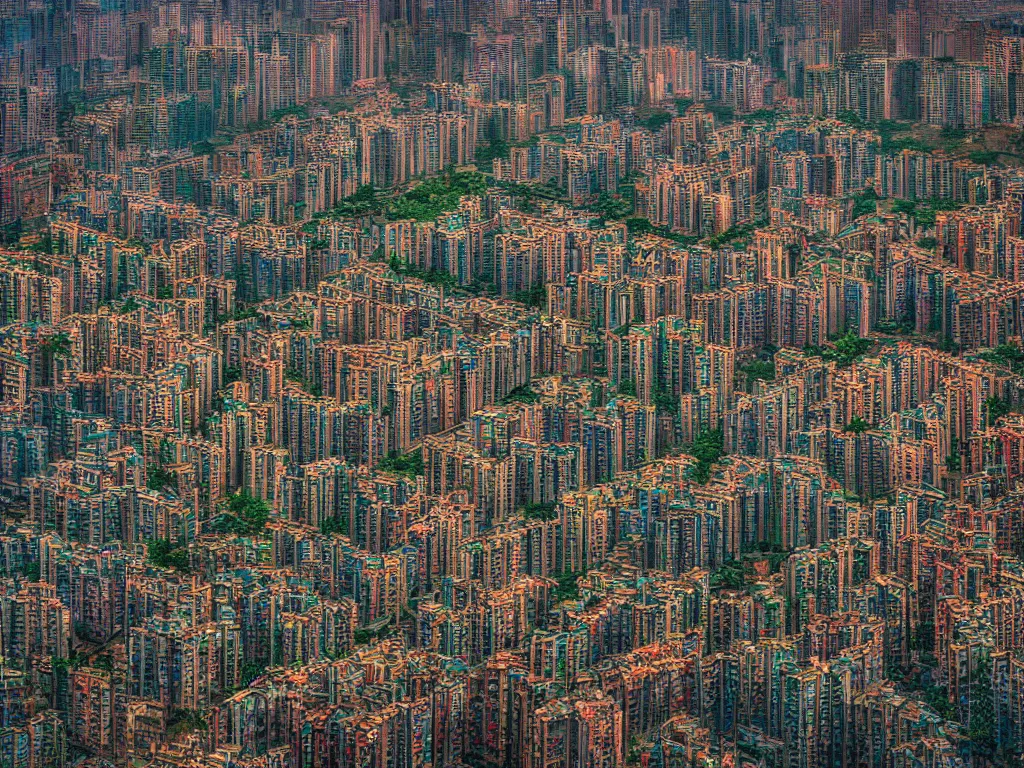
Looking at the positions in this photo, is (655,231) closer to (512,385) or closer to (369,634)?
(512,385)

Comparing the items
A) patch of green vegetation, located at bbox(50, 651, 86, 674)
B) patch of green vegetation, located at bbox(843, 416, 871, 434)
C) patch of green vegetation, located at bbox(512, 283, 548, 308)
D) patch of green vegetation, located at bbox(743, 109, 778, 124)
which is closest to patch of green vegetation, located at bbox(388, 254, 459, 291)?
patch of green vegetation, located at bbox(512, 283, 548, 308)

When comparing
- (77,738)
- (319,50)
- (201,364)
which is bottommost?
(77,738)

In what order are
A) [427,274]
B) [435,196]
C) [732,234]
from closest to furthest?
[427,274], [732,234], [435,196]

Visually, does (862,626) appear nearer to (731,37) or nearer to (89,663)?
(89,663)

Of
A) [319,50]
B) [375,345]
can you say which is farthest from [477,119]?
[375,345]

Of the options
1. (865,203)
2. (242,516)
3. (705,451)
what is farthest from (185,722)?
(865,203)
